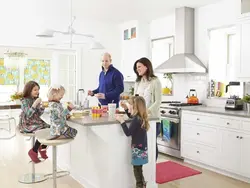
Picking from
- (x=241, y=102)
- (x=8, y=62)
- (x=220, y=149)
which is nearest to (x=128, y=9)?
(x=241, y=102)

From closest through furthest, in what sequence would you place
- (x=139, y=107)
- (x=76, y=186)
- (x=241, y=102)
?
(x=139, y=107), (x=76, y=186), (x=241, y=102)

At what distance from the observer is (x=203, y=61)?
205 inches

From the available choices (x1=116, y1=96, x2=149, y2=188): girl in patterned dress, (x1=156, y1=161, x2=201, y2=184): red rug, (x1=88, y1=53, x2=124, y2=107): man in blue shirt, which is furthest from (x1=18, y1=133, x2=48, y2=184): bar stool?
(x1=156, y1=161, x2=201, y2=184): red rug

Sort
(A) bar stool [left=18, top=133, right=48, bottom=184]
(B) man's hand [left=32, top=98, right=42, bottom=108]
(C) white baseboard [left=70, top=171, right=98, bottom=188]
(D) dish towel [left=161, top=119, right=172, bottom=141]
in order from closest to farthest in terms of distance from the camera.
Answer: (C) white baseboard [left=70, top=171, right=98, bottom=188], (B) man's hand [left=32, top=98, right=42, bottom=108], (A) bar stool [left=18, top=133, right=48, bottom=184], (D) dish towel [left=161, top=119, right=172, bottom=141]

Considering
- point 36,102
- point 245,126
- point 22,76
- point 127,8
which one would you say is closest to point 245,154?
point 245,126

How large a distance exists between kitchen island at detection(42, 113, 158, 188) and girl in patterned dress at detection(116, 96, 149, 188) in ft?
0.42

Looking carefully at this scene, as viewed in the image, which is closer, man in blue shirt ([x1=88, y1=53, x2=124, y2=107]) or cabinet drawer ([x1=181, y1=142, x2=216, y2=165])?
man in blue shirt ([x1=88, y1=53, x2=124, y2=107])

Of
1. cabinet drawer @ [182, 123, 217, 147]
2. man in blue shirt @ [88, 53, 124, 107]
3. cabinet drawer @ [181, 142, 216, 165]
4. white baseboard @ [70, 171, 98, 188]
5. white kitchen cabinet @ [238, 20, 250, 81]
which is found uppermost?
white kitchen cabinet @ [238, 20, 250, 81]

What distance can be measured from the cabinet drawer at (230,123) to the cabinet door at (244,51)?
0.69 m

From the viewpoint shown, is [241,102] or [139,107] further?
[241,102]

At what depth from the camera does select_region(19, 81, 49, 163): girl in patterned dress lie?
3.57 m

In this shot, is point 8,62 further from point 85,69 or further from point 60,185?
point 60,185

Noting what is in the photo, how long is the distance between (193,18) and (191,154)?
8.16ft

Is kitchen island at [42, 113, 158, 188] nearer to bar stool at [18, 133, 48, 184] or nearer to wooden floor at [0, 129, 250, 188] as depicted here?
wooden floor at [0, 129, 250, 188]
